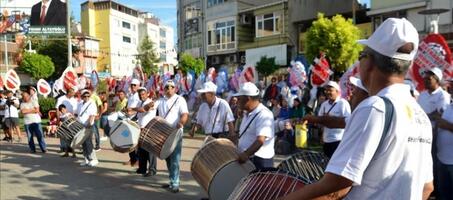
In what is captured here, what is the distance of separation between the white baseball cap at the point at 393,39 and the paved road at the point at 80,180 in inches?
216

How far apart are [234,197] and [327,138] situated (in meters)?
3.67

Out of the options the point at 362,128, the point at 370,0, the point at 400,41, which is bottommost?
the point at 362,128

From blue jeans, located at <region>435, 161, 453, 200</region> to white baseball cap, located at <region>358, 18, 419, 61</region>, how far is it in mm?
3780

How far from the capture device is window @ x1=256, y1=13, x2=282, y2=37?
32.3m

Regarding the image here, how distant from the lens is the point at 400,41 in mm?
1769

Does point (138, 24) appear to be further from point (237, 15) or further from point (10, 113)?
point (10, 113)

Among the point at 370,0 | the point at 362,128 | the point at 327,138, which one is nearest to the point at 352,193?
the point at 362,128

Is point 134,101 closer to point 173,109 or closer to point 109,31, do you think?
point 173,109

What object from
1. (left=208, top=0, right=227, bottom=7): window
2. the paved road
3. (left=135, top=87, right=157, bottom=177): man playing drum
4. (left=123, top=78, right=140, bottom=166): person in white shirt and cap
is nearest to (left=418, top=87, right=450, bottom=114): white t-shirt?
the paved road

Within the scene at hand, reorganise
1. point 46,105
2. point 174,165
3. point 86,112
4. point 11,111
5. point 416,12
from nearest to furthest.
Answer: point 174,165, point 86,112, point 11,111, point 46,105, point 416,12

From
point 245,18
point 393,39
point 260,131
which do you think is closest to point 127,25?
point 245,18

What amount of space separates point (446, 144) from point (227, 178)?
8.24 ft

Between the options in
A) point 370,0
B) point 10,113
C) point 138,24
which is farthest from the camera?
point 138,24

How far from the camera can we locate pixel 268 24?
33125 mm
